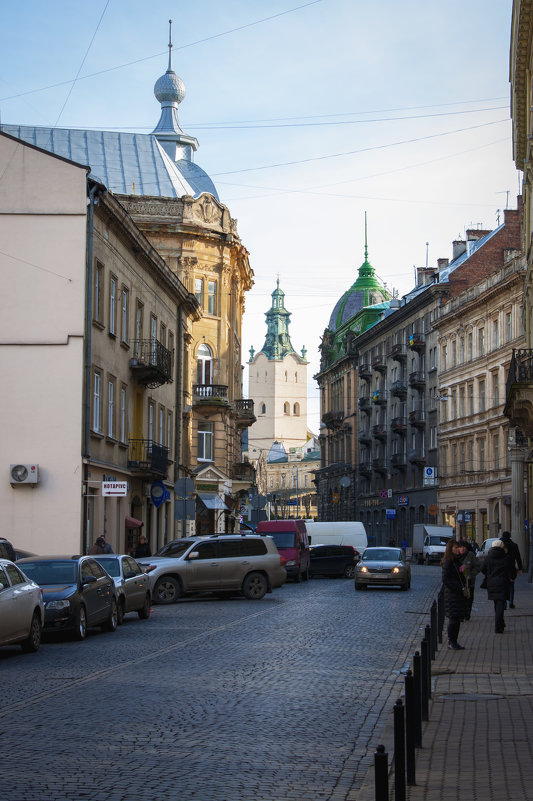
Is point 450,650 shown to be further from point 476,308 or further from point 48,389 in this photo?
point 476,308

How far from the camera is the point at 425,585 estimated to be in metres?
38.8

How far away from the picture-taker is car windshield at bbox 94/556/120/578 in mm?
23172

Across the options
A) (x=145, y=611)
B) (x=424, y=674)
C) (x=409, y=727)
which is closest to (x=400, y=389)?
(x=145, y=611)

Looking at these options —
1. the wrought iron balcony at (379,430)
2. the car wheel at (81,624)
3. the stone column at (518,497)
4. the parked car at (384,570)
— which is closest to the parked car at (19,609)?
the car wheel at (81,624)

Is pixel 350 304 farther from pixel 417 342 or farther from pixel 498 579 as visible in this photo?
pixel 498 579

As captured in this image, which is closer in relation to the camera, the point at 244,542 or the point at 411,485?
the point at 244,542

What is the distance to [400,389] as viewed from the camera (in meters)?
85.1

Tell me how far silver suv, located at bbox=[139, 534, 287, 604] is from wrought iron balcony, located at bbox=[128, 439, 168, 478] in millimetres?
9922

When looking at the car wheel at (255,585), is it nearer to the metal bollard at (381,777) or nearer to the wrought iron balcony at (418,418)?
the metal bollard at (381,777)

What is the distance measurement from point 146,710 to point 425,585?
28.5 meters

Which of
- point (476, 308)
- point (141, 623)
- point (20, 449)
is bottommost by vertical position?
point (141, 623)

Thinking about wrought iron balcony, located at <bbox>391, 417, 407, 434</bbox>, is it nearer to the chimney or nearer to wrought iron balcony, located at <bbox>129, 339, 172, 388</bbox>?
the chimney

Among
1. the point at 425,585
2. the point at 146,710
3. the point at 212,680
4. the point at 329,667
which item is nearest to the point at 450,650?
the point at 329,667

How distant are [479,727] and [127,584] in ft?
44.7
